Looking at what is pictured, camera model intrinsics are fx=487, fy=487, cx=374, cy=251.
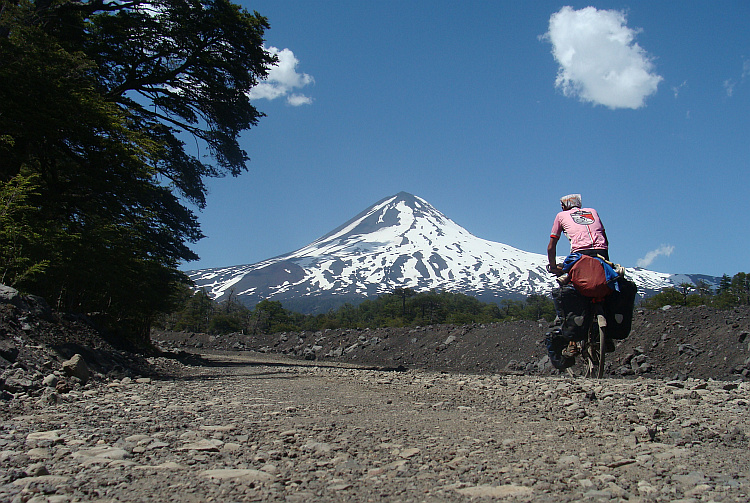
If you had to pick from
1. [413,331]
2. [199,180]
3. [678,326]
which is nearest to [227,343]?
[413,331]

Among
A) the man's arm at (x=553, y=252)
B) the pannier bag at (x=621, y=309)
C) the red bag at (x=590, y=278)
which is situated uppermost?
the man's arm at (x=553, y=252)

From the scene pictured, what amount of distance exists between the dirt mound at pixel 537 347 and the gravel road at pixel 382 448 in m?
5.34

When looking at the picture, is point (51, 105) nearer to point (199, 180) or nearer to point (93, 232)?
point (93, 232)

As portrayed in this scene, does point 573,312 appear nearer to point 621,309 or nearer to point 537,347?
point 621,309

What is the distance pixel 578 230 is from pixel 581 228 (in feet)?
0.11

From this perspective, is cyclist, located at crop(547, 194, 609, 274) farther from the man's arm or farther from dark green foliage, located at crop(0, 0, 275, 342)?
dark green foliage, located at crop(0, 0, 275, 342)

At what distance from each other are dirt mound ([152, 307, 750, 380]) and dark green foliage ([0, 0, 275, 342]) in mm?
7366

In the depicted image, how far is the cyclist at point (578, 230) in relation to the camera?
4711mm

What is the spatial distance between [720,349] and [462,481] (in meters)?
8.75

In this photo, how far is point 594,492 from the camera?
160 centimetres

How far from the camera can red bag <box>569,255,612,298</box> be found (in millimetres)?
4473

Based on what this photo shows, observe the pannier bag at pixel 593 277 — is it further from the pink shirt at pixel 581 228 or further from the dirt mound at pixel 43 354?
the dirt mound at pixel 43 354

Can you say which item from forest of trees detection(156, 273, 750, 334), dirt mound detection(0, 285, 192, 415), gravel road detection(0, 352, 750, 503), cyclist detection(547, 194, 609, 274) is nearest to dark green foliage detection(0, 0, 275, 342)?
dirt mound detection(0, 285, 192, 415)

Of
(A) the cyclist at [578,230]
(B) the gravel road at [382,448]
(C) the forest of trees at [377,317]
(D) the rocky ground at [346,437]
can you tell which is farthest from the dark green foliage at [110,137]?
(C) the forest of trees at [377,317]
